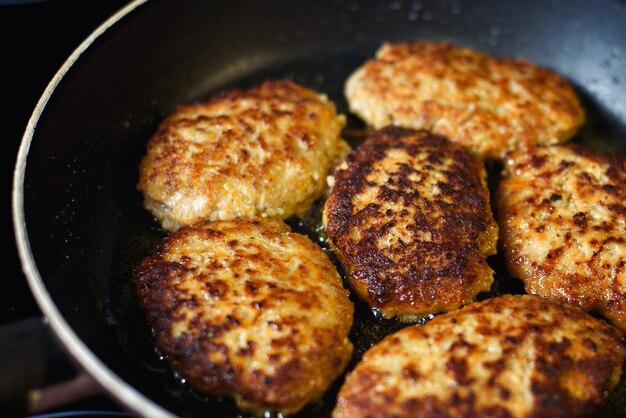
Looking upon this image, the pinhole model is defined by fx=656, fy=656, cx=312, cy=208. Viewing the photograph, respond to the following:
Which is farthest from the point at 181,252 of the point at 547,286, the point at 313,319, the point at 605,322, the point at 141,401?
the point at 605,322

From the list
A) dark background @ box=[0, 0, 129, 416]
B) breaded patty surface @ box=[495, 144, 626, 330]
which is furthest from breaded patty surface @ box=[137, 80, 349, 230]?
breaded patty surface @ box=[495, 144, 626, 330]

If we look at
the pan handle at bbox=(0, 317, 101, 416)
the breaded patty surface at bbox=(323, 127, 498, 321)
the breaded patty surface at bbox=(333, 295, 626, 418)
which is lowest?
the breaded patty surface at bbox=(333, 295, 626, 418)

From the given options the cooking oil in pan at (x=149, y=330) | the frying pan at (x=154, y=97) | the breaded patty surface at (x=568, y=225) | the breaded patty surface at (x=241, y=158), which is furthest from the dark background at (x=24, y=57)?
the breaded patty surface at (x=568, y=225)

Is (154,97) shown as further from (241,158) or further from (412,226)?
(412,226)

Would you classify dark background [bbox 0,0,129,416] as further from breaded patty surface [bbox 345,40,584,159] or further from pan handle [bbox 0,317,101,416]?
breaded patty surface [bbox 345,40,584,159]

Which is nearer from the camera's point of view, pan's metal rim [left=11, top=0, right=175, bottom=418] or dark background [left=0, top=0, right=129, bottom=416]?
pan's metal rim [left=11, top=0, right=175, bottom=418]

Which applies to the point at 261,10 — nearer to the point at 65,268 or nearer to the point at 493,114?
the point at 493,114
